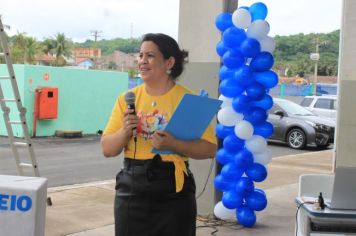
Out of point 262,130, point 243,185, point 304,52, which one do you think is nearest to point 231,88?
point 262,130

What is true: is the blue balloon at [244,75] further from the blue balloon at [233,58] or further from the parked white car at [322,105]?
the parked white car at [322,105]

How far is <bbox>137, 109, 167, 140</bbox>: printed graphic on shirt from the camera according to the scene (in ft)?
8.29

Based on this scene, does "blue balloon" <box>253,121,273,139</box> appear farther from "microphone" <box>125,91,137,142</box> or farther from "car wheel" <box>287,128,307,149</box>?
"car wheel" <box>287,128,307,149</box>

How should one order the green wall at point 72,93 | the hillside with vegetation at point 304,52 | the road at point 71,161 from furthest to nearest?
the hillside with vegetation at point 304,52 → the green wall at point 72,93 → the road at point 71,161

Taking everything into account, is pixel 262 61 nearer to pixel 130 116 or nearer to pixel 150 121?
pixel 150 121

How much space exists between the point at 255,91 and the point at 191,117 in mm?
2882

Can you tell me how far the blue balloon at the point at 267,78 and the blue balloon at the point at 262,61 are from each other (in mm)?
53

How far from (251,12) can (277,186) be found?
12.7 feet

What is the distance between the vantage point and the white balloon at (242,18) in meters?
5.18

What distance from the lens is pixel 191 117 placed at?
2443 millimetres

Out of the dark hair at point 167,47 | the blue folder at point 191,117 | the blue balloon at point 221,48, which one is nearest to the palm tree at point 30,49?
the blue balloon at point 221,48

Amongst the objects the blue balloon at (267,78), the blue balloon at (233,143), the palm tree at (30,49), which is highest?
the palm tree at (30,49)

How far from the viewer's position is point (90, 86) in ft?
50.6

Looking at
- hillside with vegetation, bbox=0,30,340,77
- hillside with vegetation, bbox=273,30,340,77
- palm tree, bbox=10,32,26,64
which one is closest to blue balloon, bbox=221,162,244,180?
hillside with vegetation, bbox=0,30,340,77
